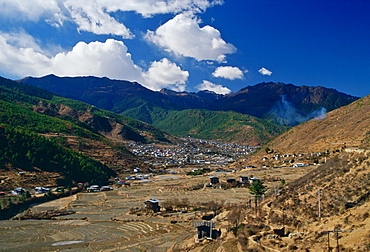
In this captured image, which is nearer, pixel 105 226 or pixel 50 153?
pixel 105 226

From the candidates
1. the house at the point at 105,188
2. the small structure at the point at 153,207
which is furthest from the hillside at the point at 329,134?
the house at the point at 105,188

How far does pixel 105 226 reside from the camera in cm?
3812

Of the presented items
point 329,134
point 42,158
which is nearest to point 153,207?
point 42,158

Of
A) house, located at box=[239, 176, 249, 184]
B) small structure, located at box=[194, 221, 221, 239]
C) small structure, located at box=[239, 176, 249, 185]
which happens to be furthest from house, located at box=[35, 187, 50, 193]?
house, located at box=[239, 176, 249, 184]

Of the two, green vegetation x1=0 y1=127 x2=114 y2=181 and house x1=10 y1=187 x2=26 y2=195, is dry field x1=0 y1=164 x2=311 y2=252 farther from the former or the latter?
green vegetation x1=0 y1=127 x2=114 y2=181

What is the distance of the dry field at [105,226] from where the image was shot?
30.6 metres

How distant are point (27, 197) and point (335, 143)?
2645 inches

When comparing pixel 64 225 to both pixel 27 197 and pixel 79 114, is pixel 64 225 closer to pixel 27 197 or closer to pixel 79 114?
pixel 27 197

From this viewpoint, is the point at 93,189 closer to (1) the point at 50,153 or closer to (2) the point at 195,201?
(1) the point at 50,153

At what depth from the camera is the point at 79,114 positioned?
185 m

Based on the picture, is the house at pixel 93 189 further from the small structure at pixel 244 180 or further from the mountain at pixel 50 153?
the small structure at pixel 244 180

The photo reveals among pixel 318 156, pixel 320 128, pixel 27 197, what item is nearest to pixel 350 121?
pixel 320 128

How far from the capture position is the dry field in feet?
100

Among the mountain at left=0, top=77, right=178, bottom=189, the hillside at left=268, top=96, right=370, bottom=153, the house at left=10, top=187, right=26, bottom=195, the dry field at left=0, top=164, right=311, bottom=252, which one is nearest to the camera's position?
the dry field at left=0, top=164, right=311, bottom=252
